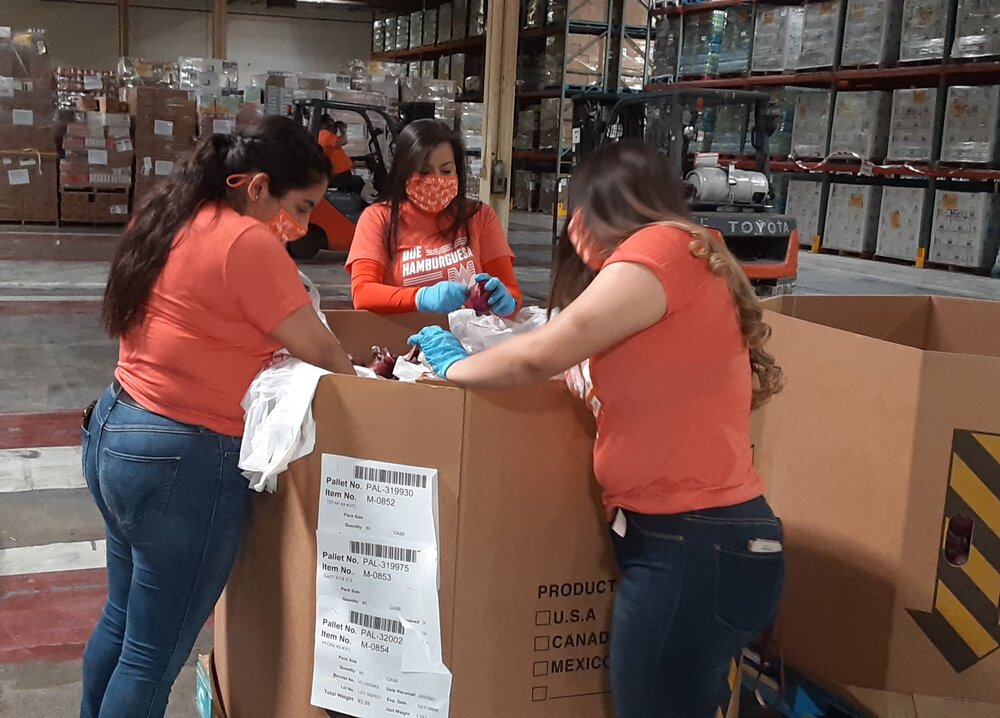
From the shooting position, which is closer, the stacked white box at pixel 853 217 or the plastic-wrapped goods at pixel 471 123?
the stacked white box at pixel 853 217

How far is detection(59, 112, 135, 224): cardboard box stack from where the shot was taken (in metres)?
12.4

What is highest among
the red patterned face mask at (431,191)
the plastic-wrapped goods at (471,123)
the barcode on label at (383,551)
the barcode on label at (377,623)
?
the plastic-wrapped goods at (471,123)

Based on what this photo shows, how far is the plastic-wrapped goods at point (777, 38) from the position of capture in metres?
12.6

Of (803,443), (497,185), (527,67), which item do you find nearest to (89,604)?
(803,443)

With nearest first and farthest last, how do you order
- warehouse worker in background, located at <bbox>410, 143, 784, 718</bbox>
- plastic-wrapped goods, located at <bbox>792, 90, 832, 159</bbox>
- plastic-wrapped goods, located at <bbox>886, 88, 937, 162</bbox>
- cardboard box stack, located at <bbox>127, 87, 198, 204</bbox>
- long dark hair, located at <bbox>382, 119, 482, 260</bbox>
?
warehouse worker in background, located at <bbox>410, 143, 784, 718</bbox> → long dark hair, located at <bbox>382, 119, 482, 260</bbox> → plastic-wrapped goods, located at <bbox>886, 88, 937, 162</bbox> → plastic-wrapped goods, located at <bbox>792, 90, 832, 159</bbox> → cardboard box stack, located at <bbox>127, 87, 198, 204</bbox>

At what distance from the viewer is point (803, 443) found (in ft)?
7.61

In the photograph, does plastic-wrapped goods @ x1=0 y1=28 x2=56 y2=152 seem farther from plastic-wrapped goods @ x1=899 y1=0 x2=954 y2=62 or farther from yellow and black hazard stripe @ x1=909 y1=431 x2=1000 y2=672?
yellow and black hazard stripe @ x1=909 y1=431 x2=1000 y2=672

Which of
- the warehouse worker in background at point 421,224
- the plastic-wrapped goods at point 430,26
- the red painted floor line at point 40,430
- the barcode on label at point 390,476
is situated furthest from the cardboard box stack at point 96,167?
the barcode on label at point 390,476

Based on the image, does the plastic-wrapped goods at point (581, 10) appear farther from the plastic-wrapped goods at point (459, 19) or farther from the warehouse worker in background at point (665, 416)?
the warehouse worker in background at point (665, 416)

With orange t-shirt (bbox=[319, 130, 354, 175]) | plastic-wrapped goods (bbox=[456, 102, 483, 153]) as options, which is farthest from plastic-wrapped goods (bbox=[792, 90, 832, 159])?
orange t-shirt (bbox=[319, 130, 354, 175])

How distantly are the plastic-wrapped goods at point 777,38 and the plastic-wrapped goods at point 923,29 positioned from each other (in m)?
1.53

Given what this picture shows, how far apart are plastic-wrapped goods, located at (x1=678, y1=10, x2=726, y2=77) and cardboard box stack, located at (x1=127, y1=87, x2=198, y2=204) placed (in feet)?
22.0

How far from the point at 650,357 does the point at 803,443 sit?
35.0 inches

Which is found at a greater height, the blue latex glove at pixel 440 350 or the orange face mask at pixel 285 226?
the orange face mask at pixel 285 226
